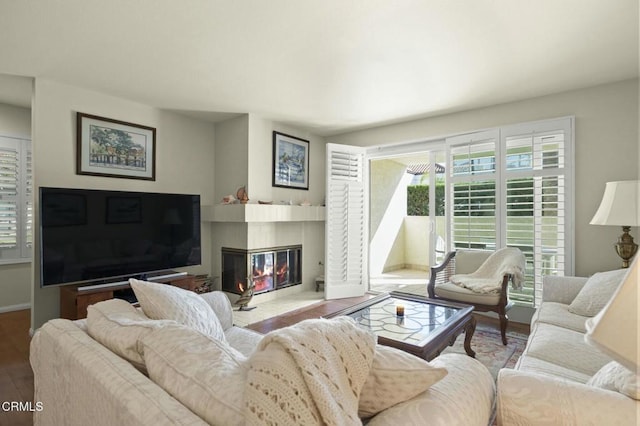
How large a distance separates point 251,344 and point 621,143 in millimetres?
3686

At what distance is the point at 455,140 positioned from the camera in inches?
159

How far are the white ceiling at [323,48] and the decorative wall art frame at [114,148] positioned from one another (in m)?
0.34

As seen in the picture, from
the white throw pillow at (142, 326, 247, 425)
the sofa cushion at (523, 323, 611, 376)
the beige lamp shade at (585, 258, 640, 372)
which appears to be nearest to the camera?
the beige lamp shade at (585, 258, 640, 372)

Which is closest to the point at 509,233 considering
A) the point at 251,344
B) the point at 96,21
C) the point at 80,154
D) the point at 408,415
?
the point at 251,344

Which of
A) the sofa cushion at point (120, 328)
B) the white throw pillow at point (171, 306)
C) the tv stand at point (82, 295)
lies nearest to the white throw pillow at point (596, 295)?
the white throw pillow at point (171, 306)

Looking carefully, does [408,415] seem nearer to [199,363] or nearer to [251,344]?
[199,363]

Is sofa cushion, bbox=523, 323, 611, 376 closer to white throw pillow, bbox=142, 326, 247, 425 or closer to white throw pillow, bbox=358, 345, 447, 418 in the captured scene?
white throw pillow, bbox=358, 345, 447, 418

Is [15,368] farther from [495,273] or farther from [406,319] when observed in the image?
[495,273]

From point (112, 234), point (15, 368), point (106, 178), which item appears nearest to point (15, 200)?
point (106, 178)

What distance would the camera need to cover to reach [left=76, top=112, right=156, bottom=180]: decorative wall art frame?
10.9ft

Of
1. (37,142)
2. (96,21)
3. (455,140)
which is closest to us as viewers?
(96,21)

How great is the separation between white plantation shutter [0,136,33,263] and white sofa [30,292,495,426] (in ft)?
11.2

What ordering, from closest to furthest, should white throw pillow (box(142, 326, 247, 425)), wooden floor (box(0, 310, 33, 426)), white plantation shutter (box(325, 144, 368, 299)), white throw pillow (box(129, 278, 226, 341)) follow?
1. white throw pillow (box(142, 326, 247, 425))
2. white throw pillow (box(129, 278, 226, 341))
3. wooden floor (box(0, 310, 33, 426))
4. white plantation shutter (box(325, 144, 368, 299))

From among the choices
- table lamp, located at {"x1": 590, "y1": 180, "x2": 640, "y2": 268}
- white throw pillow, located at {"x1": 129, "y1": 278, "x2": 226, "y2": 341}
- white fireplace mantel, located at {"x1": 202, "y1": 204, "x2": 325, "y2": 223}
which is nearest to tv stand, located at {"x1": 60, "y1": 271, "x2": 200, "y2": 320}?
white fireplace mantel, located at {"x1": 202, "y1": 204, "x2": 325, "y2": 223}
